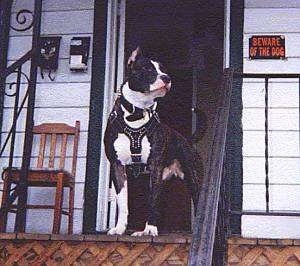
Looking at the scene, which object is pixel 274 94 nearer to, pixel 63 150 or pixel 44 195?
pixel 63 150

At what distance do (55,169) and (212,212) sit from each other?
3.17 m

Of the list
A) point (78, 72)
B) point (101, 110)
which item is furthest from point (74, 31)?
point (101, 110)

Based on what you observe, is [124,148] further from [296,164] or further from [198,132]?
[296,164]

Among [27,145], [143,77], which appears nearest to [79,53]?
[143,77]

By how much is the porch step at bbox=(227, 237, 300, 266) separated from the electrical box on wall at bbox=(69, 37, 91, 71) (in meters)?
2.57

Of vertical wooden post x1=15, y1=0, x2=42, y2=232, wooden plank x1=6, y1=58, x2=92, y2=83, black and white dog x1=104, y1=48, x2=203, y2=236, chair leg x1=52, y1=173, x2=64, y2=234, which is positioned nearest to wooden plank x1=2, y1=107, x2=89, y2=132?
wooden plank x1=6, y1=58, x2=92, y2=83

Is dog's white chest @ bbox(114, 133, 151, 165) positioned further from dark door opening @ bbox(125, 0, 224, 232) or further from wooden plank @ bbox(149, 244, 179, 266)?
dark door opening @ bbox(125, 0, 224, 232)

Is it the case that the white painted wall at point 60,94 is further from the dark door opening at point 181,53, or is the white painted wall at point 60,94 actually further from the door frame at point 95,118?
the dark door opening at point 181,53

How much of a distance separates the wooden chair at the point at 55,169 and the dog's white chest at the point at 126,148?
61 centimetres

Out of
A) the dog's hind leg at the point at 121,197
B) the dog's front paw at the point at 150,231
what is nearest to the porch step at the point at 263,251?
the dog's front paw at the point at 150,231

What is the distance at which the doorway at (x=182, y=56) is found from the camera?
6.32 m

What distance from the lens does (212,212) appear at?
6.54ft

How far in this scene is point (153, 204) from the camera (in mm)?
4391

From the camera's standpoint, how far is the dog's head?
4680 millimetres
